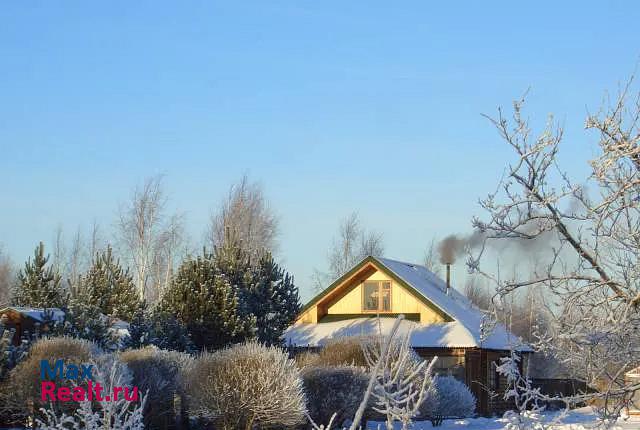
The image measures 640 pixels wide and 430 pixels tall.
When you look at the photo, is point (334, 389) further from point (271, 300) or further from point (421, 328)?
point (421, 328)

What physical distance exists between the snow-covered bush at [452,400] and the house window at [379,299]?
6122 mm

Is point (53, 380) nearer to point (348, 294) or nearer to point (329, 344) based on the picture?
point (329, 344)

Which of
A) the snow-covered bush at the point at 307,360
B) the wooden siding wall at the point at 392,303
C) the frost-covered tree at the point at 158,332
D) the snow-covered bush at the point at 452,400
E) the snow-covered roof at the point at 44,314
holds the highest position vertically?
the wooden siding wall at the point at 392,303

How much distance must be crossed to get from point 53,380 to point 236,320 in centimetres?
757

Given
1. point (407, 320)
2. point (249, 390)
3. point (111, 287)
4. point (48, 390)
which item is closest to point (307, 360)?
point (249, 390)

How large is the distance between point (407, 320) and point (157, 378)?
1422 centimetres

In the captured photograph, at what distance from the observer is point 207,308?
1062 inches

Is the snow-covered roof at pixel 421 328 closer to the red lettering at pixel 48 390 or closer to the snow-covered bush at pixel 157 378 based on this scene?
the snow-covered bush at pixel 157 378

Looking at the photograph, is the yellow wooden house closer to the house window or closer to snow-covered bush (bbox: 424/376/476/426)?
the house window

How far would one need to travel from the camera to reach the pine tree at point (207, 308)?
2677 cm

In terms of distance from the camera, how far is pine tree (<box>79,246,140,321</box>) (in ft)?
112

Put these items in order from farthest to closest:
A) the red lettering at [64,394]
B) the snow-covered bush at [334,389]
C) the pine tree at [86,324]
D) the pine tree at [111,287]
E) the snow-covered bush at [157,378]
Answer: the pine tree at [111,287] < the pine tree at [86,324] < the snow-covered bush at [334,389] < the snow-covered bush at [157,378] < the red lettering at [64,394]

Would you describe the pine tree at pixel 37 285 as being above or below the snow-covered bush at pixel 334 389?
above

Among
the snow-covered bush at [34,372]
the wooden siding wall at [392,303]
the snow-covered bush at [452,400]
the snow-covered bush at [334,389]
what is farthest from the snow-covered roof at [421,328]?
the snow-covered bush at [34,372]
